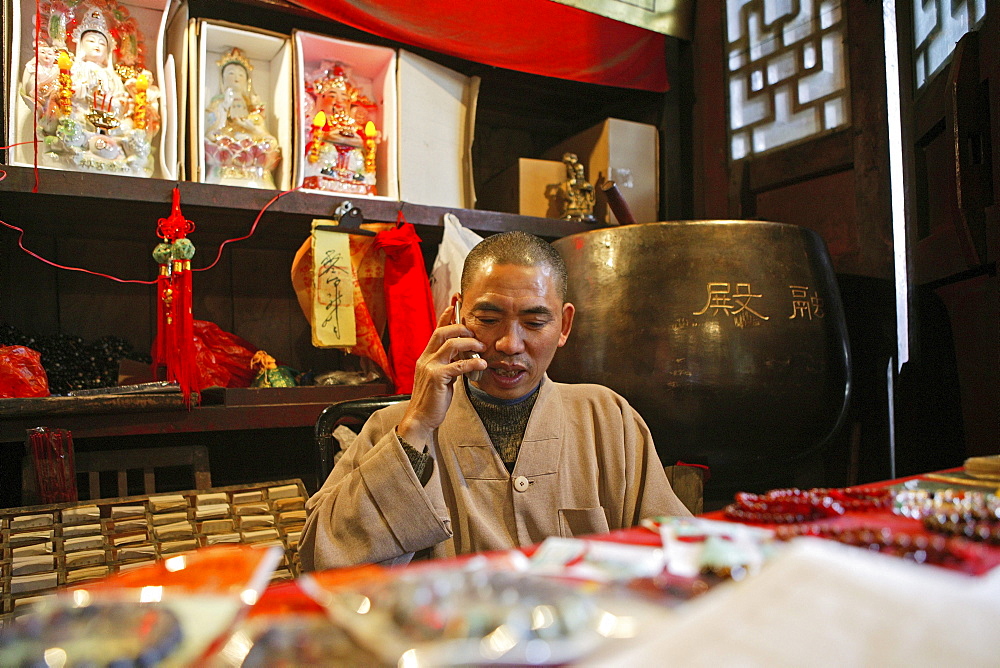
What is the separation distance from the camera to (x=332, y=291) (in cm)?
222

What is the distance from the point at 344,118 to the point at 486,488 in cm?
155

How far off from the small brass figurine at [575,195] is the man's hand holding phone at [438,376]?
1448 millimetres

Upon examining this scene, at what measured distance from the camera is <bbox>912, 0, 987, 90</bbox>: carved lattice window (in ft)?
6.02

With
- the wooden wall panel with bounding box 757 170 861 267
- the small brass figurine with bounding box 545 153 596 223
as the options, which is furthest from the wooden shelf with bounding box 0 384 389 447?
the wooden wall panel with bounding box 757 170 861 267

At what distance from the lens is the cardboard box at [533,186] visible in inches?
107

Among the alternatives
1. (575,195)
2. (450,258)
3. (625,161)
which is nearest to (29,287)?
(450,258)

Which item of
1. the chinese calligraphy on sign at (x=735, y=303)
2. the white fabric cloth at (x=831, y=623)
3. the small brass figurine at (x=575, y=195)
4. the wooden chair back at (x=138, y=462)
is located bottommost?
the wooden chair back at (x=138, y=462)

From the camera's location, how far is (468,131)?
2.63 metres

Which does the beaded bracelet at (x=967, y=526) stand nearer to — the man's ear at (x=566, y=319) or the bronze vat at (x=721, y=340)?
the man's ear at (x=566, y=319)

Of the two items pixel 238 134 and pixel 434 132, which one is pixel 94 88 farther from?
pixel 434 132

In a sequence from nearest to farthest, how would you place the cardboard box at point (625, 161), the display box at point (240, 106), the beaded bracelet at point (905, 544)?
the beaded bracelet at point (905, 544) < the display box at point (240, 106) < the cardboard box at point (625, 161)

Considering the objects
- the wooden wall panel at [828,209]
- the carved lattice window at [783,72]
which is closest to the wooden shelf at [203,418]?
the wooden wall panel at [828,209]

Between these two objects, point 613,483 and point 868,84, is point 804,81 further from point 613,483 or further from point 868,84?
point 613,483

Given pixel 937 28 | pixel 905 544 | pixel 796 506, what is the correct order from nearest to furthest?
pixel 905 544 < pixel 796 506 < pixel 937 28
